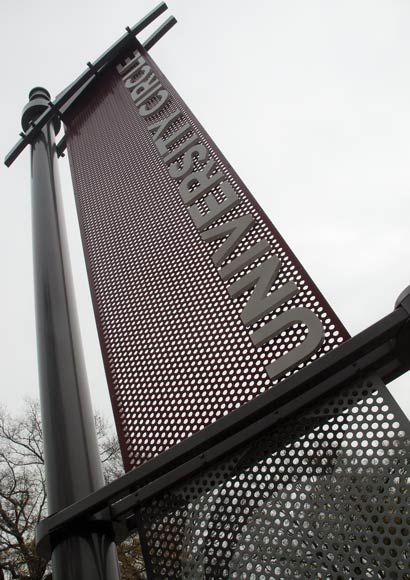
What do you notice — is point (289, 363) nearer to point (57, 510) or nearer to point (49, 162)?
point (57, 510)

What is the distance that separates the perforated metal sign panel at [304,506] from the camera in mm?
1562

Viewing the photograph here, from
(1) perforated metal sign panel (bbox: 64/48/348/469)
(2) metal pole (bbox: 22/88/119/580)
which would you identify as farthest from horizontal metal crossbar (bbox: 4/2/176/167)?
(2) metal pole (bbox: 22/88/119/580)

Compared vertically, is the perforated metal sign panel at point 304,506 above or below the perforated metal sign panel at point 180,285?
below

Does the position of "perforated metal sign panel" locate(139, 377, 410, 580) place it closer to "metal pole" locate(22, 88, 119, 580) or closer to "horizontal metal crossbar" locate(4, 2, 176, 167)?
"metal pole" locate(22, 88, 119, 580)

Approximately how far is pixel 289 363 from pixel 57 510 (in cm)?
126

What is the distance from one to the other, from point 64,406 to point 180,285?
109 cm

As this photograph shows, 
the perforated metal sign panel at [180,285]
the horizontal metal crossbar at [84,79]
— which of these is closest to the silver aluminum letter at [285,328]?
the perforated metal sign panel at [180,285]

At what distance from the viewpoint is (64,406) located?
2410 millimetres

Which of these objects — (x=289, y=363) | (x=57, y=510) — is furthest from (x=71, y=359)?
(x=289, y=363)

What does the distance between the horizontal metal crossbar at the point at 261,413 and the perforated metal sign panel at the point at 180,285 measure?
0.43 meters

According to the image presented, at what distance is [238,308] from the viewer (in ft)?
8.87

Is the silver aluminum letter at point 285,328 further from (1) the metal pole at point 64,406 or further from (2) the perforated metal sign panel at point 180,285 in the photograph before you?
(1) the metal pole at point 64,406

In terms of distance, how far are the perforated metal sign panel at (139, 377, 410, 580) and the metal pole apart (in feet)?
0.85

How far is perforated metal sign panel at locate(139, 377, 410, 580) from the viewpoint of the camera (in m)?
1.56
